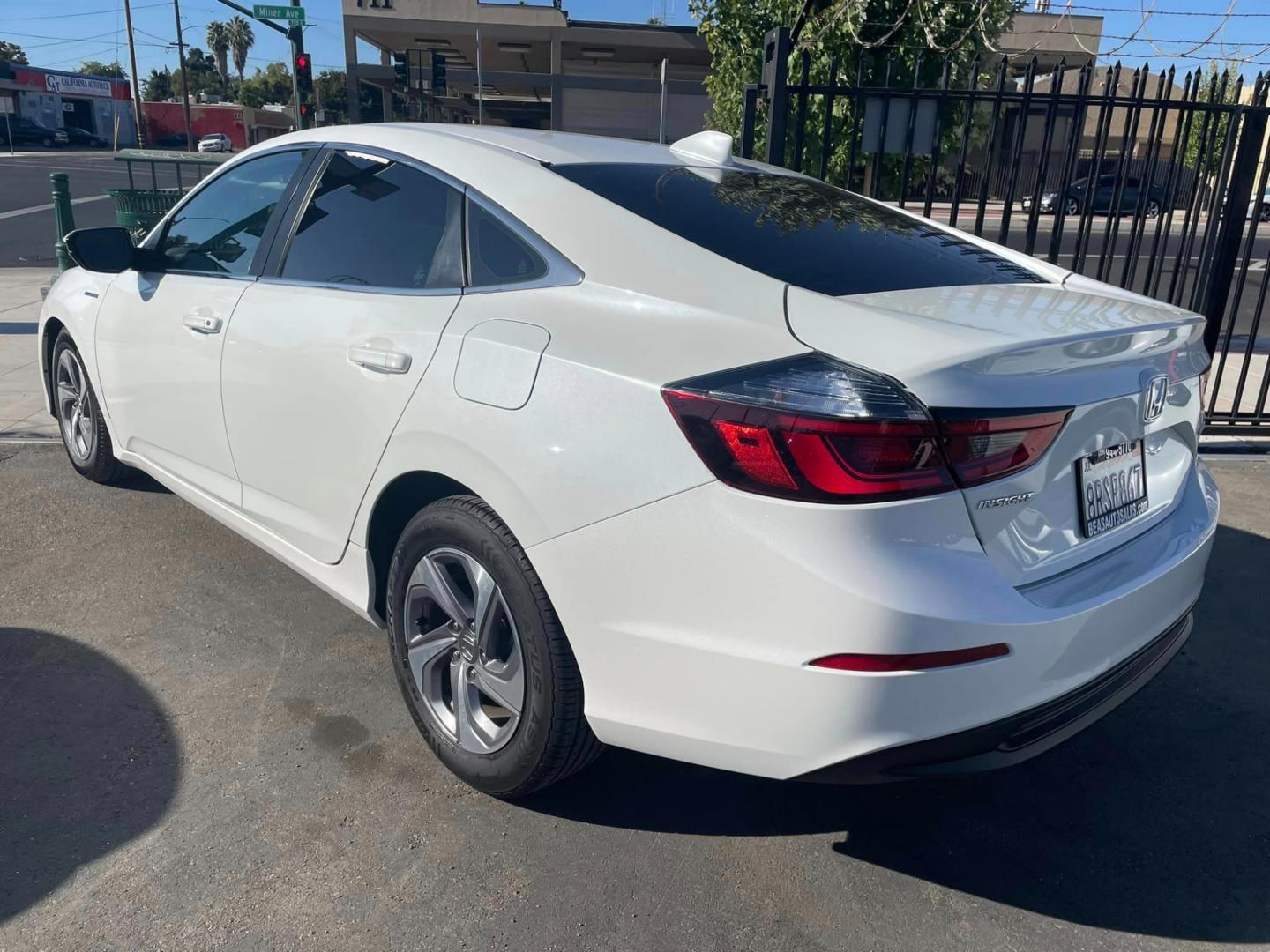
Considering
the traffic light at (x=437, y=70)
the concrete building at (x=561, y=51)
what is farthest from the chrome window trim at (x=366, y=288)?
the concrete building at (x=561, y=51)

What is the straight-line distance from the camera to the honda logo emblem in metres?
2.37

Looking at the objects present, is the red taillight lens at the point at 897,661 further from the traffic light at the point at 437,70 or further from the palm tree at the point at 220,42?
the palm tree at the point at 220,42

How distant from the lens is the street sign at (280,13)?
60.7 ft

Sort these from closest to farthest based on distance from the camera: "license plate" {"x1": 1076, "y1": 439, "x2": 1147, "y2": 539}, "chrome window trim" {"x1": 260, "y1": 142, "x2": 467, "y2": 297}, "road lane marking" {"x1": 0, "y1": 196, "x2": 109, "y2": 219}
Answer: "license plate" {"x1": 1076, "y1": 439, "x2": 1147, "y2": 539} < "chrome window trim" {"x1": 260, "y1": 142, "x2": 467, "y2": 297} < "road lane marking" {"x1": 0, "y1": 196, "x2": 109, "y2": 219}

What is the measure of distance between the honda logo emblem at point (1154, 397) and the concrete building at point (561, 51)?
104 ft

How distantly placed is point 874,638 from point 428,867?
1261 mm

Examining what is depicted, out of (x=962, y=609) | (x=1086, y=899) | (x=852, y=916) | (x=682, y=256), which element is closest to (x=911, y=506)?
(x=962, y=609)

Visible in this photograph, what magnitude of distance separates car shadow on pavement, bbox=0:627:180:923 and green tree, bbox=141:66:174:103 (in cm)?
11903

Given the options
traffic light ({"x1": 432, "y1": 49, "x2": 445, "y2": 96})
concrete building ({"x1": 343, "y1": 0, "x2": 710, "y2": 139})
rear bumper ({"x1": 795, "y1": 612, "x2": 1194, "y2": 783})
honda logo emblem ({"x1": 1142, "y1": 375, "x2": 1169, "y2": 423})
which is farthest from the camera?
concrete building ({"x1": 343, "y1": 0, "x2": 710, "y2": 139})

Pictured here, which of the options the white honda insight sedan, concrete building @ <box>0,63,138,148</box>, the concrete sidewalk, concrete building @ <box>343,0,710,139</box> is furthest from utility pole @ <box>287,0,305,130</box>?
concrete building @ <box>0,63,138,148</box>

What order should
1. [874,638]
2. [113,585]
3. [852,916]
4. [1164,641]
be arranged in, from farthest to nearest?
[113,585] < [1164,641] < [852,916] < [874,638]

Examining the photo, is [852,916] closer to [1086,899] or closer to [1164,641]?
[1086,899]

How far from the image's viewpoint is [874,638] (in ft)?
6.32

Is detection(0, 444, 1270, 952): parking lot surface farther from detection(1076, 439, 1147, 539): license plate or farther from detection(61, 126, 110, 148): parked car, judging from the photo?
detection(61, 126, 110, 148): parked car
